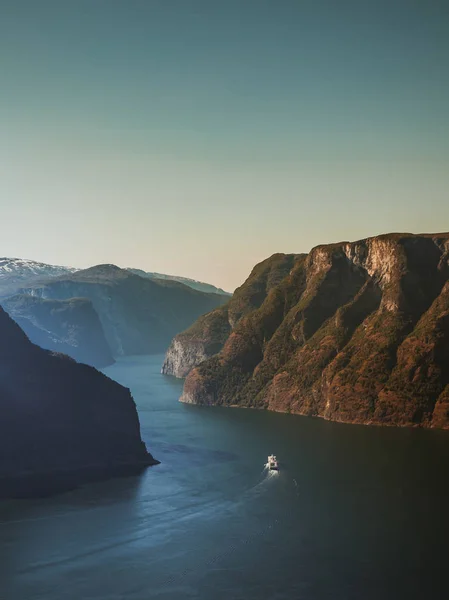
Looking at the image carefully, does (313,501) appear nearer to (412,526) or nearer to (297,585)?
(412,526)

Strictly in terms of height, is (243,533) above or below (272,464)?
below

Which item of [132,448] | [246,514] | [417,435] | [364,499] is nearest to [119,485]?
[132,448]

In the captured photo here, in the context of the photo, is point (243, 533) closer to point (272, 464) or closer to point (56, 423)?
point (272, 464)

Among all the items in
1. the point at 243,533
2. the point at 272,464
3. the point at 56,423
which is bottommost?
the point at 243,533

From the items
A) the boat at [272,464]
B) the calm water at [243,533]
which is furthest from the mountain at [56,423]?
the boat at [272,464]

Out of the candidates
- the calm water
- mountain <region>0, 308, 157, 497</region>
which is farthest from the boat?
mountain <region>0, 308, 157, 497</region>

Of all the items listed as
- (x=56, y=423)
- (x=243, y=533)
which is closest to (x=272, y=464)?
(x=243, y=533)
